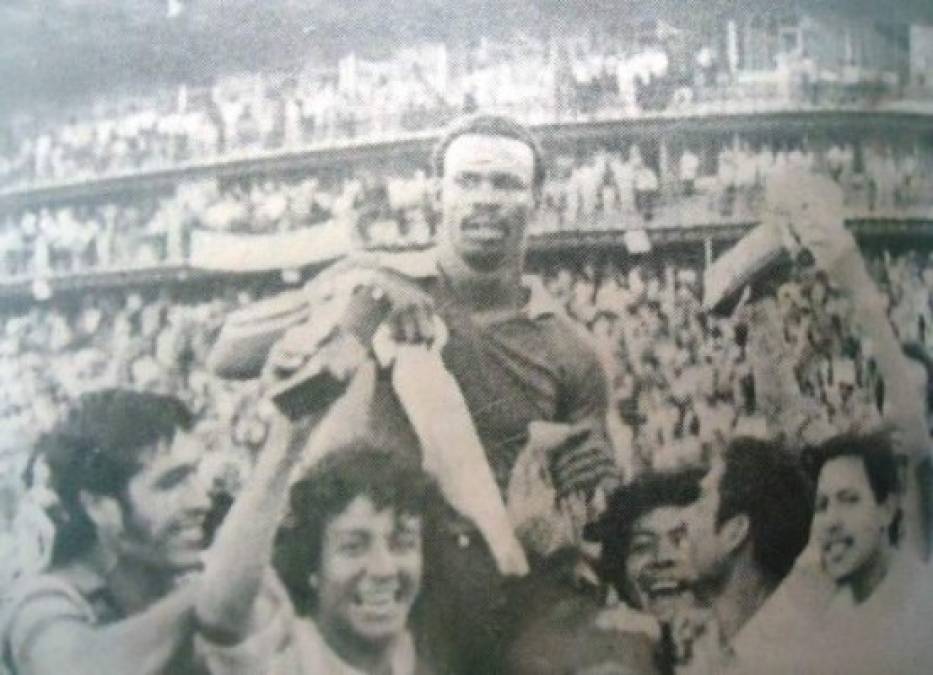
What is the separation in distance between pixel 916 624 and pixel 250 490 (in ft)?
5.49

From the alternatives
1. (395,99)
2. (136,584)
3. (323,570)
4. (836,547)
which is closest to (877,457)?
(836,547)

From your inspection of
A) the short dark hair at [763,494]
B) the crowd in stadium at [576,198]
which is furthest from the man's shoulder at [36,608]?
the short dark hair at [763,494]

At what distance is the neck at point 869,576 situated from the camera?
2.57m

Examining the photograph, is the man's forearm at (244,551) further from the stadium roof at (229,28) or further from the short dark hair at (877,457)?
the short dark hair at (877,457)

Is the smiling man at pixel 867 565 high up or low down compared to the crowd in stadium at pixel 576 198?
down

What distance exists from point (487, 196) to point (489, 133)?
0.16m

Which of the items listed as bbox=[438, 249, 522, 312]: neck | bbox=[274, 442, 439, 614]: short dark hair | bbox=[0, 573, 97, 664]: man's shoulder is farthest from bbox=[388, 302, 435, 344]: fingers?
bbox=[0, 573, 97, 664]: man's shoulder

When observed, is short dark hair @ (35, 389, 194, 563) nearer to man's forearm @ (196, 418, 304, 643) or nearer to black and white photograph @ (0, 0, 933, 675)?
black and white photograph @ (0, 0, 933, 675)

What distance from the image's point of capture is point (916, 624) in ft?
8.41

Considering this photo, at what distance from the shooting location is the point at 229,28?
2717 mm

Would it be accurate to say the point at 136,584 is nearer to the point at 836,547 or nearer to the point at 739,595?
the point at 739,595

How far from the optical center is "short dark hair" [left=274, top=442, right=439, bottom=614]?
260 cm

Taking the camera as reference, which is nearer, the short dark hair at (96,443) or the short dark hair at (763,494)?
the short dark hair at (763,494)

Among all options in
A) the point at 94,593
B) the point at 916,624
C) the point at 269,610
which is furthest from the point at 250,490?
the point at 916,624
